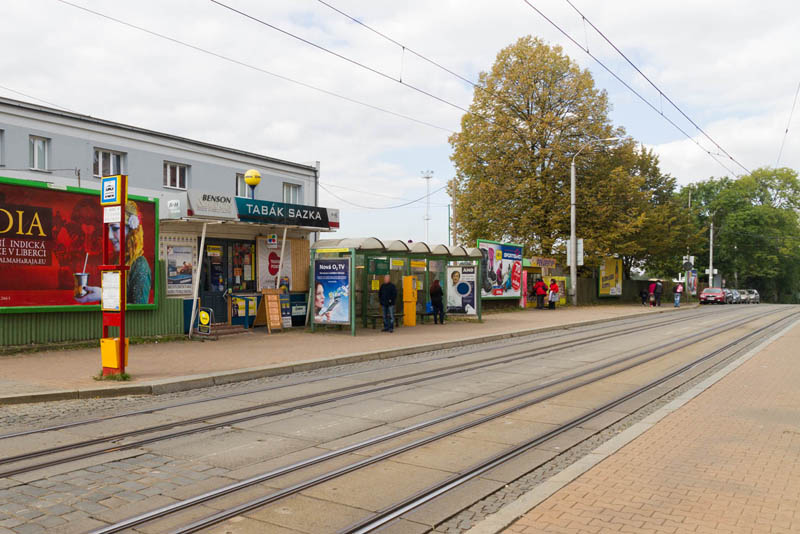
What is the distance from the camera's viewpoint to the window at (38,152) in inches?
1010

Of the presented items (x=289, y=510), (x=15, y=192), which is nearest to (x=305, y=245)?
(x=15, y=192)

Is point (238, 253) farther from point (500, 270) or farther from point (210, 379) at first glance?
point (500, 270)

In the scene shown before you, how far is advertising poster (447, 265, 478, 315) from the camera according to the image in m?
23.3

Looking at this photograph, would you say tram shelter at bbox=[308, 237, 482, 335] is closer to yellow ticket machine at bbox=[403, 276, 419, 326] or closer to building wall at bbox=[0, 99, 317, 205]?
yellow ticket machine at bbox=[403, 276, 419, 326]

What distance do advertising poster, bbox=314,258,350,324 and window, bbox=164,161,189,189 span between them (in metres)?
16.4

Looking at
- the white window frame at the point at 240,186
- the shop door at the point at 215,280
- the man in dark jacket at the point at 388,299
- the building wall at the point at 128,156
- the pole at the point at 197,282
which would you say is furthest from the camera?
the white window frame at the point at 240,186

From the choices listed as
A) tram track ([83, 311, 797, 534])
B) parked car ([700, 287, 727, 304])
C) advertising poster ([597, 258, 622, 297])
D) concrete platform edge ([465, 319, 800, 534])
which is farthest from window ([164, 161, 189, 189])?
parked car ([700, 287, 727, 304])

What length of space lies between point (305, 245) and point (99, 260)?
21.9ft

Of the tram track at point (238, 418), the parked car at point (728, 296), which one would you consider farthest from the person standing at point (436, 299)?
the parked car at point (728, 296)

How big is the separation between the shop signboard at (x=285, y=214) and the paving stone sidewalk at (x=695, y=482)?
36.6 feet

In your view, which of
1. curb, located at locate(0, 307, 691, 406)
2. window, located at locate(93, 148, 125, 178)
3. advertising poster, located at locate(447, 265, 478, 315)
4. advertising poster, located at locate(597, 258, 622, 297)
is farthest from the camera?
advertising poster, located at locate(597, 258, 622, 297)

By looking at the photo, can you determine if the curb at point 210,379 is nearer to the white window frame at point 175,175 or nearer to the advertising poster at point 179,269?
the advertising poster at point 179,269

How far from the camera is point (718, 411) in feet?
26.2

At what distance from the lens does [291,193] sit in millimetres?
38844
